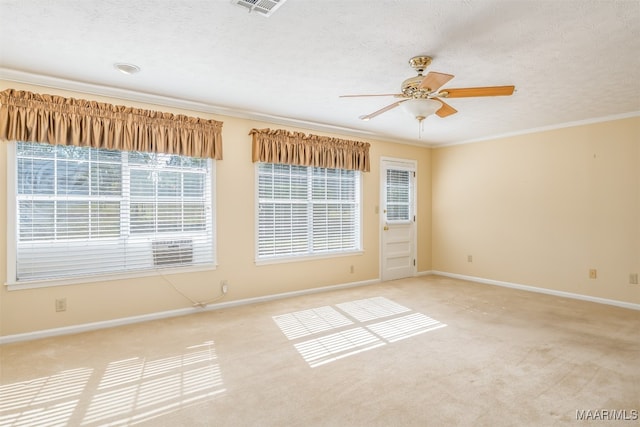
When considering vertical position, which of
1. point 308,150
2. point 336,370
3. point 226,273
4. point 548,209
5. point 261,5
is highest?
point 261,5

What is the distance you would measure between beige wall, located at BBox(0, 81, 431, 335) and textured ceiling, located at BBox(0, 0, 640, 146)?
0.59m

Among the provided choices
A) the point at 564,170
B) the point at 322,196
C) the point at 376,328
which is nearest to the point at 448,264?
the point at 564,170

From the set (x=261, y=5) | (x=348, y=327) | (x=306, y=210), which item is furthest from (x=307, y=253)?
(x=261, y=5)

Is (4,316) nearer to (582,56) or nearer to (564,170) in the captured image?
(582,56)

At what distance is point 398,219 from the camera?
6078mm

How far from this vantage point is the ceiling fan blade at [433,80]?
2301mm

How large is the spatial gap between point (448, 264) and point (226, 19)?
5462mm

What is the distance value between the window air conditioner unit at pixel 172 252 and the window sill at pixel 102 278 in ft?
0.26

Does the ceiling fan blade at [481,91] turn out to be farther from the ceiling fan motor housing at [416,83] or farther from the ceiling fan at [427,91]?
the ceiling fan motor housing at [416,83]

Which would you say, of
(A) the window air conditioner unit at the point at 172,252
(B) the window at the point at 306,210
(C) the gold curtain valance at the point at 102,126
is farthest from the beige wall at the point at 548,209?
(A) the window air conditioner unit at the point at 172,252

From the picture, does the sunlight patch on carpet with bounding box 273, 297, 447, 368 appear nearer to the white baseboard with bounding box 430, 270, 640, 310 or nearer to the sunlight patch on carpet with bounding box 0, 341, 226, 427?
the sunlight patch on carpet with bounding box 0, 341, 226, 427

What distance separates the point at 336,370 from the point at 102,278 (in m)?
2.57

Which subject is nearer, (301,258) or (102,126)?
(102,126)

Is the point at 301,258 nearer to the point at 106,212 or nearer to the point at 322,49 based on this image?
the point at 106,212
